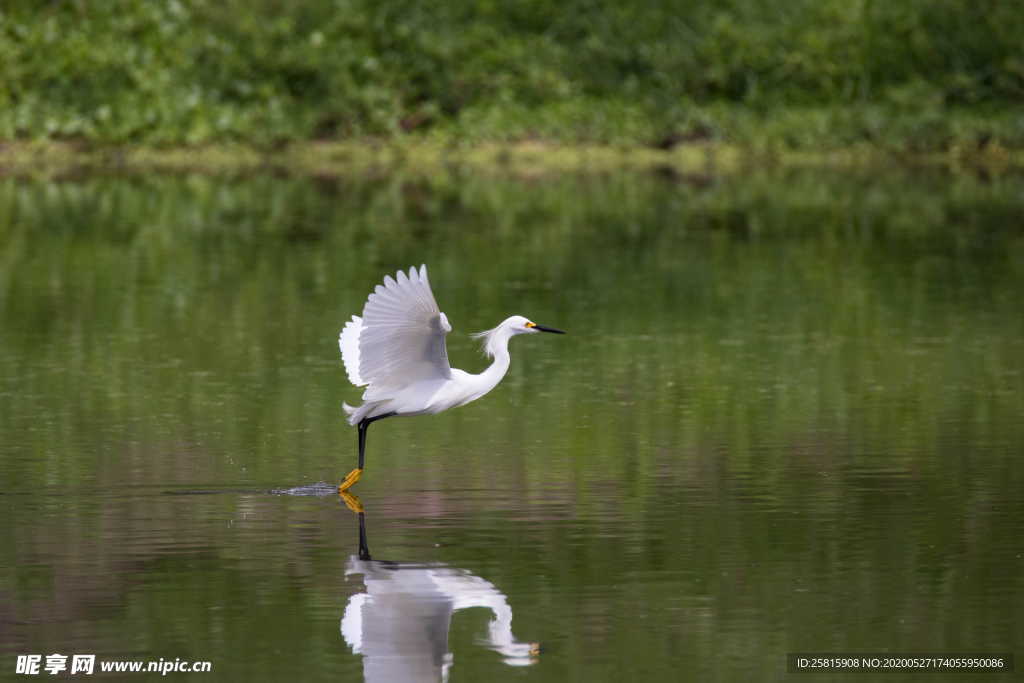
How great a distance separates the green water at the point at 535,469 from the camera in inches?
295

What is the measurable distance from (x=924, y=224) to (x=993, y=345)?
37.3ft

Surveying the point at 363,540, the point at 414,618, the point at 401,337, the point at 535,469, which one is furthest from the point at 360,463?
the point at 414,618

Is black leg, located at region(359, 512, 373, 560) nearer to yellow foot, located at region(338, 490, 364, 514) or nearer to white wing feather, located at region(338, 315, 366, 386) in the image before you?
yellow foot, located at region(338, 490, 364, 514)

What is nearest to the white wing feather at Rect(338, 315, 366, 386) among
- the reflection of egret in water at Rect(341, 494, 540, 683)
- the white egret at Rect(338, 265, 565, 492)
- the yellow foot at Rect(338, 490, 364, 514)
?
the white egret at Rect(338, 265, 565, 492)

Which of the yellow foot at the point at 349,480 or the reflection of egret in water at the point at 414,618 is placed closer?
the reflection of egret in water at the point at 414,618

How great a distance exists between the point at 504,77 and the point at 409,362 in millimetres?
35874

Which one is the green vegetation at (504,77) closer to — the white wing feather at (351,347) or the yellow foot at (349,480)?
the white wing feather at (351,347)

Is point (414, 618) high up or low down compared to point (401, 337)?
down

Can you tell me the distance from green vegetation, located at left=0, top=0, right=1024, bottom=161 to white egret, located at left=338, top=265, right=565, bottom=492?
1290 inches

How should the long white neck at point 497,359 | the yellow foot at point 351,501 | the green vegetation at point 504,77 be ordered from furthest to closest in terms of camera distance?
the green vegetation at point 504,77 → the long white neck at point 497,359 → the yellow foot at point 351,501

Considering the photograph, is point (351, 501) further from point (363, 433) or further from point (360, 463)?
point (363, 433)

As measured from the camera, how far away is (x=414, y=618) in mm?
7613

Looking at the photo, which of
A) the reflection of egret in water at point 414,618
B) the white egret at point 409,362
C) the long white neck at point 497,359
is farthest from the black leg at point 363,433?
the reflection of egret in water at point 414,618

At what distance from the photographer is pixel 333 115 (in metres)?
43.9
